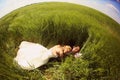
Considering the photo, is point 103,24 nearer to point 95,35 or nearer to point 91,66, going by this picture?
point 95,35

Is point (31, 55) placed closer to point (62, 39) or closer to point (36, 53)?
point (36, 53)

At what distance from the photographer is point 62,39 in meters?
1.54

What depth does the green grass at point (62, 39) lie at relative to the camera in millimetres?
1514

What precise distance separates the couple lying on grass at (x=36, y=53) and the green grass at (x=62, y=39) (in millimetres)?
16

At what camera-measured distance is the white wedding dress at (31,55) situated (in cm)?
152

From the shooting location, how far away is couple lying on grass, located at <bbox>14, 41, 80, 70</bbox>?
4.98 ft

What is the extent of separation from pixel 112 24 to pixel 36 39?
0.31m

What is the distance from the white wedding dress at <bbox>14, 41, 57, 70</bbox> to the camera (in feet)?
4.98

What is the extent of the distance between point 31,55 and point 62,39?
129 millimetres

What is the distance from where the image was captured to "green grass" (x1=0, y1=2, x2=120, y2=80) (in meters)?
1.51

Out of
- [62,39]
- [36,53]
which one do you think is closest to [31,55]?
[36,53]

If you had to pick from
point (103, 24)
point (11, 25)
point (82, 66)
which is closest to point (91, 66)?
point (82, 66)

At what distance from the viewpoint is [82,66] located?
4.98 ft

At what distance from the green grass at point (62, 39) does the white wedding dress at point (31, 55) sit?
0.05 feet
